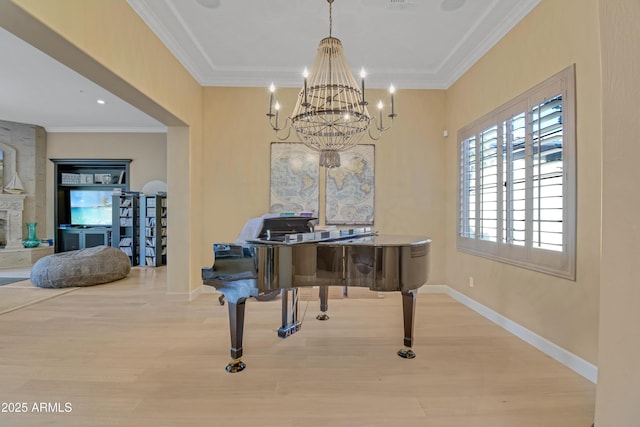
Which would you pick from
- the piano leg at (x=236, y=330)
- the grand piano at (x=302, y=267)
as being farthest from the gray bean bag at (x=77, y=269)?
the piano leg at (x=236, y=330)

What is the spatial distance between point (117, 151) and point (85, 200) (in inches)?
56.0

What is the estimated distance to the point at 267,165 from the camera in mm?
4270

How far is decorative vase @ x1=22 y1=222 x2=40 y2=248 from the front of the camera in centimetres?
623

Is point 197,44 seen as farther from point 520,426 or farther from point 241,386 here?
point 520,426

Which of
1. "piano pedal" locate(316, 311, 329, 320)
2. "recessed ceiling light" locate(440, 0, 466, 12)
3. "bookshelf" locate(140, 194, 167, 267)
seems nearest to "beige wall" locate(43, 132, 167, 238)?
"bookshelf" locate(140, 194, 167, 267)

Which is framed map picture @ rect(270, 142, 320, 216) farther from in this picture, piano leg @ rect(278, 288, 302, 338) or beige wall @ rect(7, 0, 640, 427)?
piano leg @ rect(278, 288, 302, 338)

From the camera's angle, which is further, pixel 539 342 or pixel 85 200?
pixel 85 200

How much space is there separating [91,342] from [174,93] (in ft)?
8.76

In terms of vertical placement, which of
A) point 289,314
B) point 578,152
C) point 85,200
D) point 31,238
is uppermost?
point 578,152

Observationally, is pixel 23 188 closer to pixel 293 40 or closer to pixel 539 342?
pixel 293 40

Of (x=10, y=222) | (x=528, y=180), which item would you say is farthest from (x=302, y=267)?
(x=10, y=222)

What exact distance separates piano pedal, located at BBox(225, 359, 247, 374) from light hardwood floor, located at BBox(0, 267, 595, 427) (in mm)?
63

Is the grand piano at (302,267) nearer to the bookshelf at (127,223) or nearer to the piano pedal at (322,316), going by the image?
the piano pedal at (322,316)

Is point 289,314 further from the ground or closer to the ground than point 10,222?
closer to the ground
